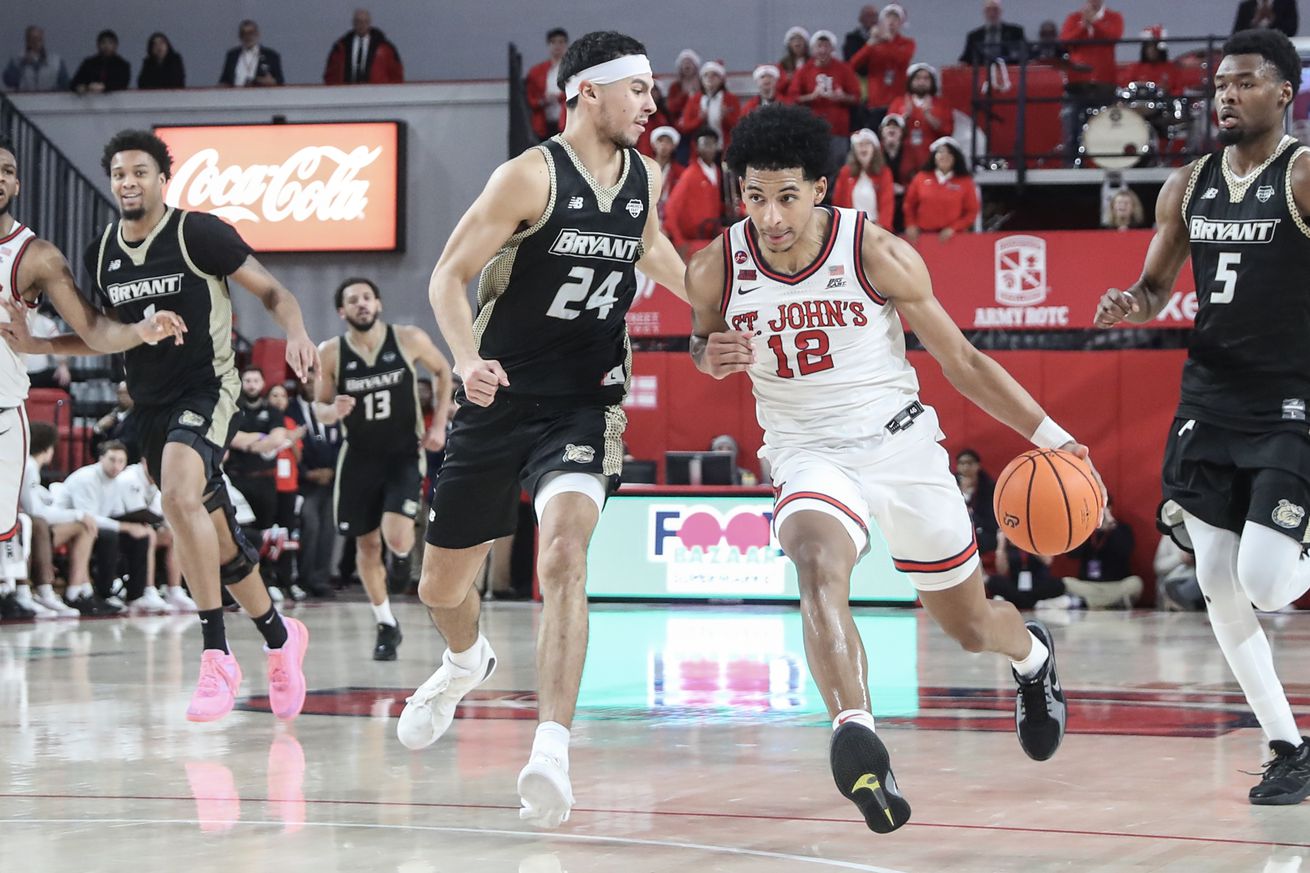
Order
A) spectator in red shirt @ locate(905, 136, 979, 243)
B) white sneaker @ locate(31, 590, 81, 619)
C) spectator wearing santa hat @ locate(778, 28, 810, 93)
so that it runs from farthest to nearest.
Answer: spectator wearing santa hat @ locate(778, 28, 810, 93) < spectator in red shirt @ locate(905, 136, 979, 243) < white sneaker @ locate(31, 590, 81, 619)

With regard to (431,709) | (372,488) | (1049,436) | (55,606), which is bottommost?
(55,606)

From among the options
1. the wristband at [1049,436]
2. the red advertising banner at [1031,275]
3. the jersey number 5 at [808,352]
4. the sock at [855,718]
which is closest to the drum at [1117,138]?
the red advertising banner at [1031,275]

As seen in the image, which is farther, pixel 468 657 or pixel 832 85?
pixel 832 85

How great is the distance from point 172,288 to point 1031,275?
946 centimetres

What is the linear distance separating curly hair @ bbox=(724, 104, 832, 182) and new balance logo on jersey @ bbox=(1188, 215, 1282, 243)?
4.43 feet

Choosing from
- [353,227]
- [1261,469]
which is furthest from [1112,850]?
[353,227]

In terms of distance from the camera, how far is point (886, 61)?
16828 millimetres

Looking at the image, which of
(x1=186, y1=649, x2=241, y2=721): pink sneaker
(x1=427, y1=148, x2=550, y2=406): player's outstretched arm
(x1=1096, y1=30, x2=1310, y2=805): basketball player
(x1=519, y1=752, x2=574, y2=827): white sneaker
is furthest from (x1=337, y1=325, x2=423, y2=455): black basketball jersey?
(x1=519, y1=752, x2=574, y2=827): white sneaker

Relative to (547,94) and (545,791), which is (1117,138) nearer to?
(547,94)

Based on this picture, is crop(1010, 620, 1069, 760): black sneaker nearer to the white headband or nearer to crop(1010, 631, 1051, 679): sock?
crop(1010, 631, 1051, 679): sock

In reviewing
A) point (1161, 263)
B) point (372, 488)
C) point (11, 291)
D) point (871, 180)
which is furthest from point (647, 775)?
point (871, 180)

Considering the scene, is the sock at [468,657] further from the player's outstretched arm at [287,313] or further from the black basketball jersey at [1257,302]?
the black basketball jersey at [1257,302]

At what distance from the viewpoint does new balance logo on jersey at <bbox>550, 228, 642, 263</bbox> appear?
4.90 metres

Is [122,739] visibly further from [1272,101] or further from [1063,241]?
[1063,241]
